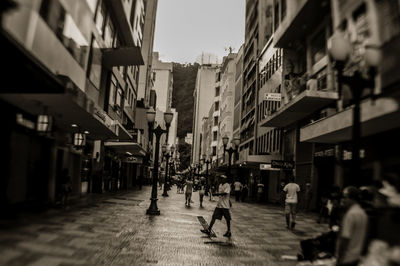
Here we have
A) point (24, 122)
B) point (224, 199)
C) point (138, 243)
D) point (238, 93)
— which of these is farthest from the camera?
point (238, 93)

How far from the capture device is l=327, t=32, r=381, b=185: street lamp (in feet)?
7.92

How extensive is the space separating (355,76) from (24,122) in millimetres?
2271

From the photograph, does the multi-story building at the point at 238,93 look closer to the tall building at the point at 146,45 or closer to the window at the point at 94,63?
the tall building at the point at 146,45

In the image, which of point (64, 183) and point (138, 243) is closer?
point (138, 243)

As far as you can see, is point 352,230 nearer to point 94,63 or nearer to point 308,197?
point 308,197

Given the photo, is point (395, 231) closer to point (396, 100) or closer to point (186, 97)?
point (396, 100)

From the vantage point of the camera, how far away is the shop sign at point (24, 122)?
272cm

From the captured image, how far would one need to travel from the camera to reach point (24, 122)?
3.01 m

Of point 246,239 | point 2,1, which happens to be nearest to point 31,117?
point 2,1

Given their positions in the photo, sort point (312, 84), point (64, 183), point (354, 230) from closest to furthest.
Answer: point (354, 230), point (312, 84), point (64, 183)

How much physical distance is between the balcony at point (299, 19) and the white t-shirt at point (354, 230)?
136cm

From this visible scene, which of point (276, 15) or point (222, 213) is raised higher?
point (276, 15)

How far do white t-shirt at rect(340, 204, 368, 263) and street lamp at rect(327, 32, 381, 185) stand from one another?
11.0 inches

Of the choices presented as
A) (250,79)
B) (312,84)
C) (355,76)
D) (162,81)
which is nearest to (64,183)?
(312,84)
